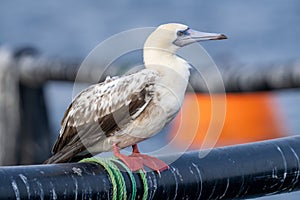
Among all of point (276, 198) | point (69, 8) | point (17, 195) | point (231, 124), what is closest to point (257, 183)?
point (17, 195)

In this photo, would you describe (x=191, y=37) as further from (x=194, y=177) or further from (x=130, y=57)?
(x=130, y=57)

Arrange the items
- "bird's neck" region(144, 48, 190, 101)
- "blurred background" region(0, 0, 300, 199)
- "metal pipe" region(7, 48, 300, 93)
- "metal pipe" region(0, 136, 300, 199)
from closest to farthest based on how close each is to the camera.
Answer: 1. "metal pipe" region(0, 136, 300, 199)
2. "bird's neck" region(144, 48, 190, 101)
3. "metal pipe" region(7, 48, 300, 93)
4. "blurred background" region(0, 0, 300, 199)

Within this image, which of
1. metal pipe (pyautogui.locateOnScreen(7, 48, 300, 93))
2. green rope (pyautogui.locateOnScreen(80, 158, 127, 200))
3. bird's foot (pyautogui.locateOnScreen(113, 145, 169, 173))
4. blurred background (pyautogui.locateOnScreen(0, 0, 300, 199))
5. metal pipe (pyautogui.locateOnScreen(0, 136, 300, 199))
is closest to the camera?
metal pipe (pyautogui.locateOnScreen(0, 136, 300, 199))

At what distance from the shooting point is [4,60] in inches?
278

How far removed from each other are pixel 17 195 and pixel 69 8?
2096cm

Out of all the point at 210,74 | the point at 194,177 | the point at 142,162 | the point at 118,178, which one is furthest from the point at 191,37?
the point at 210,74

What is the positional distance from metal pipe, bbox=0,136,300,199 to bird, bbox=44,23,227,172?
36 centimetres

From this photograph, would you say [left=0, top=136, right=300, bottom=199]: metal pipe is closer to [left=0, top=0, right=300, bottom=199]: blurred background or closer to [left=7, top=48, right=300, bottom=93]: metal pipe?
[left=0, top=0, right=300, bottom=199]: blurred background

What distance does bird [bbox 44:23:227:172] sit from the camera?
3.45 metres

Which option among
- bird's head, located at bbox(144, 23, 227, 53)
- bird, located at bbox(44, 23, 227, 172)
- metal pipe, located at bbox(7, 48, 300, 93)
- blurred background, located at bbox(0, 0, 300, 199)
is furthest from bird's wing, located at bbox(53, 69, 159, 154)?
metal pipe, located at bbox(7, 48, 300, 93)

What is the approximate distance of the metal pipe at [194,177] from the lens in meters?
2.65

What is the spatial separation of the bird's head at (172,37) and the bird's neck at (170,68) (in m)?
0.02

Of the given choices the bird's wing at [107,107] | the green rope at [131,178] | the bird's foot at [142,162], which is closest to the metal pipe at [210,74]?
the bird's wing at [107,107]

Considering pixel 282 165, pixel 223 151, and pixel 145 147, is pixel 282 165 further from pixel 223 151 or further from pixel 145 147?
pixel 145 147
